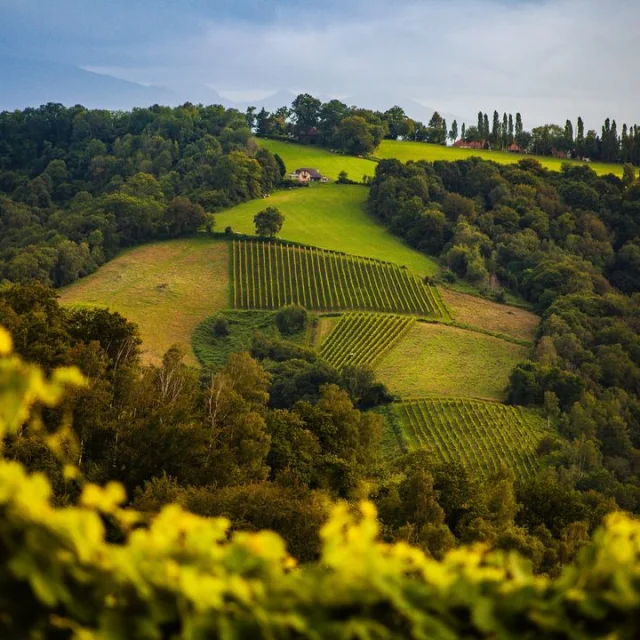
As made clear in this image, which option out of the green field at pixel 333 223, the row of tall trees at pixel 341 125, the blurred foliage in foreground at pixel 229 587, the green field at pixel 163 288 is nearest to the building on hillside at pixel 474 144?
the row of tall trees at pixel 341 125

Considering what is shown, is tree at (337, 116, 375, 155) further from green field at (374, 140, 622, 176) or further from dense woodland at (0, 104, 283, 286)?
dense woodland at (0, 104, 283, 286)

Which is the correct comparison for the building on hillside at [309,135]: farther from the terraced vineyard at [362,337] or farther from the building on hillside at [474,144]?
the terraced vineyard at [362,337]

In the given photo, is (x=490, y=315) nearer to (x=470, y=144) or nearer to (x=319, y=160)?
(x=319, y=160)

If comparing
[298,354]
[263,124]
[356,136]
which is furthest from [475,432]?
[263,124]

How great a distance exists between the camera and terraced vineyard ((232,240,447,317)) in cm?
8238

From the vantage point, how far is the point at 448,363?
70.4 metres

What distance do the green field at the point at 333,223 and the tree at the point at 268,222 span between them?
1917 millimetres

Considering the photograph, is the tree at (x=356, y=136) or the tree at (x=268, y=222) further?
the tree at (x=356, y=136)

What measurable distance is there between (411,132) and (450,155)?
711 inches

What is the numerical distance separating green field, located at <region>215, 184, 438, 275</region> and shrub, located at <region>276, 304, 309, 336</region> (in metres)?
19.3

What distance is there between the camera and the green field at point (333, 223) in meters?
96.0

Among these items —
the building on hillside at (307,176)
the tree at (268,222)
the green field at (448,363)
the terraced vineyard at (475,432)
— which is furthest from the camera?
the building on hillside at (307,176)

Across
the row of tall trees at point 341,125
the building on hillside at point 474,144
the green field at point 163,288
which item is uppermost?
the row of tall trees at point 341,125

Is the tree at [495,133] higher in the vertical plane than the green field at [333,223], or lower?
higher
